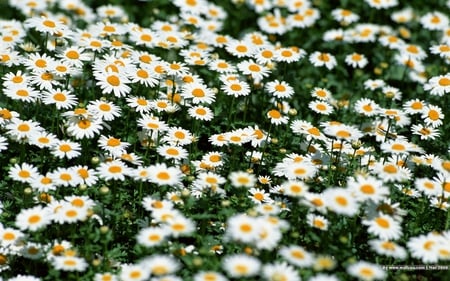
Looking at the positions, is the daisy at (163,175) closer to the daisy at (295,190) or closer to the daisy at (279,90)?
the daisy at (295,190)

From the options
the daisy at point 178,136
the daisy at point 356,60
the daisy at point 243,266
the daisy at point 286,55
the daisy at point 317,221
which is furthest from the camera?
the daisy at point 356,60

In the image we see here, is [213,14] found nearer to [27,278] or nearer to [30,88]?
[30,88]

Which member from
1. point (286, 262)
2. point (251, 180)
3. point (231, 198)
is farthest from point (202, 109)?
point (286, 262)

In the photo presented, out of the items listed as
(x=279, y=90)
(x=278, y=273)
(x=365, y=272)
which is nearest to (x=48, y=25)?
(x=279, y=90)

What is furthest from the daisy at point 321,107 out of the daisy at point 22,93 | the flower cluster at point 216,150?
the daisy at point 22,93

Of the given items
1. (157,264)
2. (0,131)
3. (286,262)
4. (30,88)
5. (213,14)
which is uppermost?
(213,14)

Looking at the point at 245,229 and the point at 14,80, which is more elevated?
the point at 14,80

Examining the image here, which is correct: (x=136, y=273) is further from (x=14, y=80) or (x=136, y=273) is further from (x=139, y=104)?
(x=14, y=80)
